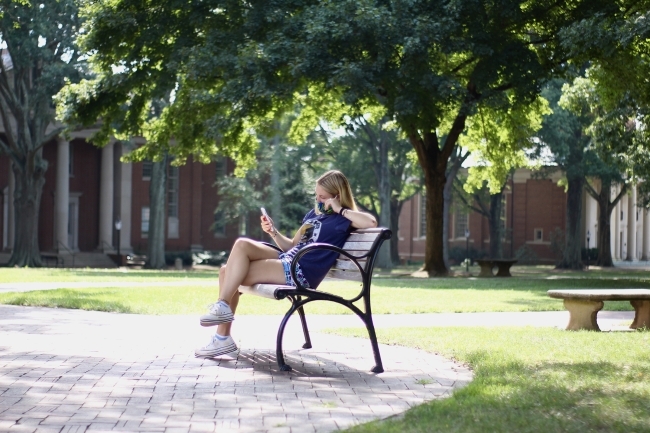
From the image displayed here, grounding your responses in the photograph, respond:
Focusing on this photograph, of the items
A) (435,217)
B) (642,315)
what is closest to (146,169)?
(435,217)

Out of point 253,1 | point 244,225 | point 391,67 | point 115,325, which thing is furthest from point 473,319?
point 244,225

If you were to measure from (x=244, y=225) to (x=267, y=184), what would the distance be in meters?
3.73

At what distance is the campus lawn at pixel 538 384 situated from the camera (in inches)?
203

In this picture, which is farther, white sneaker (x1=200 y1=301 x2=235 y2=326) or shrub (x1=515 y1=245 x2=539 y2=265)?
shrub (x1=515 y1=245 x2=539 y2=265)

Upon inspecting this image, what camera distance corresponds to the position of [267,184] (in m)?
53.7

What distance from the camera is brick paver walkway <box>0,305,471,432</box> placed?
539cm

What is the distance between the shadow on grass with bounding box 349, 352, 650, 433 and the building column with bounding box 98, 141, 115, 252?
43165 mm

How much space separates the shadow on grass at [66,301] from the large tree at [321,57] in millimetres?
9226

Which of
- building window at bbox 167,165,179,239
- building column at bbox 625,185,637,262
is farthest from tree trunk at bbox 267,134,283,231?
building column at bbox 625,185,637,262

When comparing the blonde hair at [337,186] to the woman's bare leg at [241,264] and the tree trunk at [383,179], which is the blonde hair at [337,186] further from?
the tree trunk at [383,179]

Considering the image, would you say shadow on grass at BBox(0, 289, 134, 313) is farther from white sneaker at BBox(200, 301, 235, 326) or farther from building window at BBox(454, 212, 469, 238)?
building window at BBox(454, 212, 469, 238)

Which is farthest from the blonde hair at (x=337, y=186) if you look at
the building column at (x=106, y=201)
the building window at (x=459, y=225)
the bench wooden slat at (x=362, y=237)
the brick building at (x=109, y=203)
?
the building window at (x=459, y=225)

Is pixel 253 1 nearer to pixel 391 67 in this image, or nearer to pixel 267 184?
pixel 391 67

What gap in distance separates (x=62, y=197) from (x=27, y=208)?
19.1 feet
